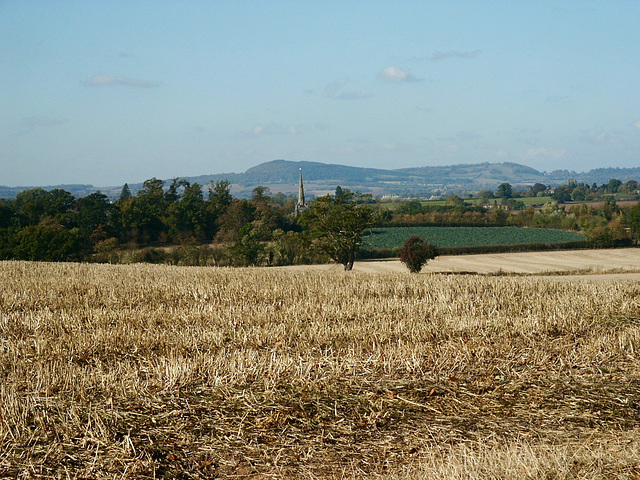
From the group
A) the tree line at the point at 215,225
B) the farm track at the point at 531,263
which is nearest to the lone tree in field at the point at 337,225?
the tree line at the point at 215,225

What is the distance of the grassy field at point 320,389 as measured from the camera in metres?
5.66

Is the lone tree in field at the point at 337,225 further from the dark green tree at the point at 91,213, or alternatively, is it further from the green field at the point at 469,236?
the dark green tree at the point at 91,213

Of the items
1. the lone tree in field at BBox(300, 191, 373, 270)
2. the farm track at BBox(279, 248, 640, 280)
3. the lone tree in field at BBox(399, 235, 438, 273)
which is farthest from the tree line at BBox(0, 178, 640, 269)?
the lone tree in field at BBox(399, 235, 438, 273)

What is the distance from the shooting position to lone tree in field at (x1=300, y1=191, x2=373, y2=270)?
5728 centimetres

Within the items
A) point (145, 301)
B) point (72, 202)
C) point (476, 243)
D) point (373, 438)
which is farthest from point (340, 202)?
point (72, 202)

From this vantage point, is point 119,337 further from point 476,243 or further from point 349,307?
point 476,243

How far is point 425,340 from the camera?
34.2 ft

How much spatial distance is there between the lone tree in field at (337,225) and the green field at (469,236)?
2448 cm

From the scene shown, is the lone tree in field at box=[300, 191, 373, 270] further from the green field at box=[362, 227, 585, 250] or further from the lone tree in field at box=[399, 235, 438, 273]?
the green field at box=[362, 227, 585, 250]

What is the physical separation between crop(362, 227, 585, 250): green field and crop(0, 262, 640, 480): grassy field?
230 feet

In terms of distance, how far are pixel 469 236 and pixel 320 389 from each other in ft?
313

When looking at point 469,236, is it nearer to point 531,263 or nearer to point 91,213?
point 531,263

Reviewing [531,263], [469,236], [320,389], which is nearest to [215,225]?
[469,236]

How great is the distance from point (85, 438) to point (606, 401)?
20.2ft
